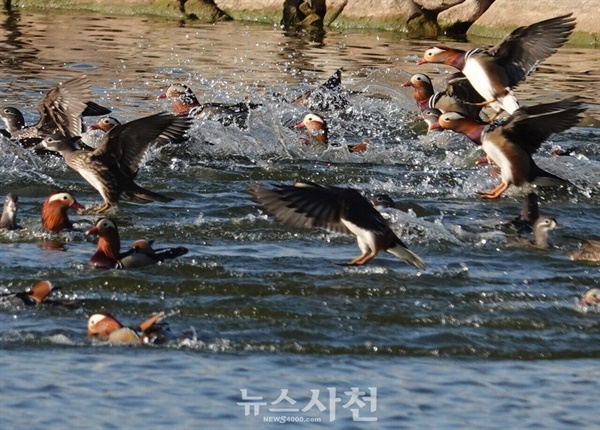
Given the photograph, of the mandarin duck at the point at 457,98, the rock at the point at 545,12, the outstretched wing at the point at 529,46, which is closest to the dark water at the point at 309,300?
the mandarin duck at the point at 457,98

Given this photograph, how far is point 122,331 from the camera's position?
262 inches

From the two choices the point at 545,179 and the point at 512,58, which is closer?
the point at 545,179

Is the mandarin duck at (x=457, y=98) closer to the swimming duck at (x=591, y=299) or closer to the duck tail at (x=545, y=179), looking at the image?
the duck tail at (x=545, y=179)

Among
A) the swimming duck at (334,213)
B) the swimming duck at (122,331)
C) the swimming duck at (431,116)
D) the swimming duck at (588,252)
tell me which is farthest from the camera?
the swimming duck at (431,116)

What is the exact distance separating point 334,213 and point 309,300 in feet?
2.06

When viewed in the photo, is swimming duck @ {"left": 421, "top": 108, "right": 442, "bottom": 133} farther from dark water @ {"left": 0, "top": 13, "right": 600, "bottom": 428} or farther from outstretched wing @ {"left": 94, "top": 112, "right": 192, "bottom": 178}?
outstretched wing @ {"left": 94, "top": 112, "right": 192, "bottom": 178}

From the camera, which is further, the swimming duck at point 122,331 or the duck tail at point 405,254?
the duck tail at point 405,254

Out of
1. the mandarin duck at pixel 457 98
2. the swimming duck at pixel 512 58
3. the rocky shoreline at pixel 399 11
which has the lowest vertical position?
the mandarin duck at pixel 457 98

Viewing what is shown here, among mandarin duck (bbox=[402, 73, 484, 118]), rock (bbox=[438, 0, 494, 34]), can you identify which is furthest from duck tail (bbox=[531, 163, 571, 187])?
rock (bbox=[438, 0, 494, 34])

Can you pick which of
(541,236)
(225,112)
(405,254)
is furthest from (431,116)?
(405,254)

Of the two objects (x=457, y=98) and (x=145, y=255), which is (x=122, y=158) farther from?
(x=457, y=98)

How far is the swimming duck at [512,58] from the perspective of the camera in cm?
1145

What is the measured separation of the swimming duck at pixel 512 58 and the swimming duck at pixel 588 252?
2948 mm

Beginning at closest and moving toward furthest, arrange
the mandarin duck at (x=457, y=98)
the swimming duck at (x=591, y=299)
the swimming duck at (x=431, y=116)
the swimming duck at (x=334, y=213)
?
1. the swimming duck at (x=591, y=299)
2. the swimming duck at (x=334, y=213)
3. the swimming duck at (x=431, y=116)
4. the mandarin duck at (x=457, y=98)
